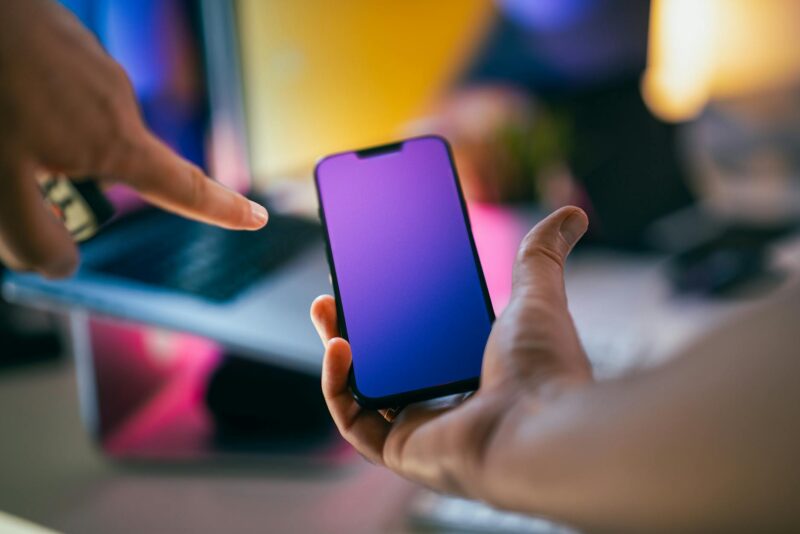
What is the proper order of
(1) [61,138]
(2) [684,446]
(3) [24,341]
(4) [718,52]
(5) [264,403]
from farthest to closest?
1. (4) [718,52]
2. (3) [24,341]
3. (5) [264,403]
4. (1) [61,138]
5. (2) [684,446]

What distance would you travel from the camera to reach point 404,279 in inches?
13.2

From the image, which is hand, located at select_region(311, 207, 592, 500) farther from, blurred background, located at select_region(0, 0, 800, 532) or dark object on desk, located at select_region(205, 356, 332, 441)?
dark object on desk, located at select_region(205, 356, 332, 441)

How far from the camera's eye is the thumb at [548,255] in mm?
294

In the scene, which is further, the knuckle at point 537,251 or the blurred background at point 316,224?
the blurred background at point 316,224

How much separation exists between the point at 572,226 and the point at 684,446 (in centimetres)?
14

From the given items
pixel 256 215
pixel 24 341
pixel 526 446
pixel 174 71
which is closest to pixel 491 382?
pixel 526 446

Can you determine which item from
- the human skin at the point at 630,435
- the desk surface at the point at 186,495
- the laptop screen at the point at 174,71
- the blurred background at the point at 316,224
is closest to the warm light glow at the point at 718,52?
the blurred background at the point at 316,224

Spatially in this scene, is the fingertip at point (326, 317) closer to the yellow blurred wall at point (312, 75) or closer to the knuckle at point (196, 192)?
the knuckle at point (196, 192)

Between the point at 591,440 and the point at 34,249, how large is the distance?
244 millimetres

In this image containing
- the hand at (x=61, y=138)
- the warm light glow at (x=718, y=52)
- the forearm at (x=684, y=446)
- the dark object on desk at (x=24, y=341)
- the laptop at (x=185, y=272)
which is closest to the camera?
the forearm at (x=684, y=446)

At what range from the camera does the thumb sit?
294 millimetres

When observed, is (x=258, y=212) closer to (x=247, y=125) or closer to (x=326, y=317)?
(x=326, y=317)

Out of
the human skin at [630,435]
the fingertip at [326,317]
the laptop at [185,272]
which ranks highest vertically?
the human skin at [630,435]

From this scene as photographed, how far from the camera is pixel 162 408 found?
61 cm
